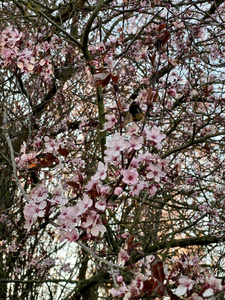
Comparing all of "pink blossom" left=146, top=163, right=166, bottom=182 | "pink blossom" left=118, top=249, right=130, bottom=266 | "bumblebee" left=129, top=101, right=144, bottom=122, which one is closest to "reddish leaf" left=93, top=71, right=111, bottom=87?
"bumblebee" left=129, top=101, right=144, bottom=122

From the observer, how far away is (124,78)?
4.19 metres

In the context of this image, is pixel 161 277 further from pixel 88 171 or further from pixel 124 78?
pixel 124 78

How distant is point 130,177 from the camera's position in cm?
127

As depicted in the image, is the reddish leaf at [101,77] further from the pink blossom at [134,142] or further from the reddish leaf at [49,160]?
the reddish leaf at [49,160]

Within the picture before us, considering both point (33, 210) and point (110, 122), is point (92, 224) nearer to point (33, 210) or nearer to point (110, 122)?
point (33, 210)

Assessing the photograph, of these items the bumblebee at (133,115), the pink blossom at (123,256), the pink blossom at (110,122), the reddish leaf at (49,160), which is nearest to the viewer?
the bumblebee at (133,115)

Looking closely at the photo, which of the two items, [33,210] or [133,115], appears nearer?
[133,115]

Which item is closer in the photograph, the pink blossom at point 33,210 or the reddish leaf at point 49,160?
the pink blossom at point 33,210

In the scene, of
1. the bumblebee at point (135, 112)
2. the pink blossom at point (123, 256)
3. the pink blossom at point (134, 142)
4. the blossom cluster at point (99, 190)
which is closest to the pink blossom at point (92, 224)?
the blossom cluster at point (99, 190)

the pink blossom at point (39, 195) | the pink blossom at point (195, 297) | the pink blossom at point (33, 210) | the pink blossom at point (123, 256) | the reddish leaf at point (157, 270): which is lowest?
the pink blossom at point (195, 297)

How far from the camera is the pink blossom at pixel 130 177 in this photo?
1.26 meters

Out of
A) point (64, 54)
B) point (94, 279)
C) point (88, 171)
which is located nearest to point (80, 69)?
point (64, 54)

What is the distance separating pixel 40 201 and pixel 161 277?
2.05 feet

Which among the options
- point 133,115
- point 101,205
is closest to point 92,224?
point 101,205
